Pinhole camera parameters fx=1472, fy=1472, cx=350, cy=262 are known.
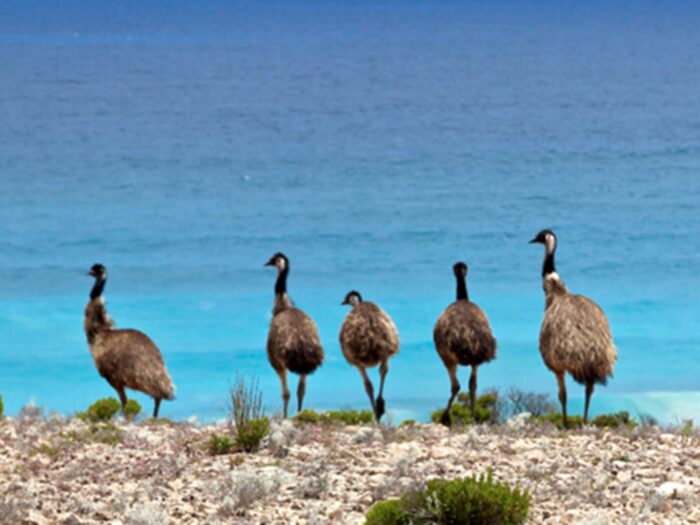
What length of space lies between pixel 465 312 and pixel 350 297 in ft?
10.5

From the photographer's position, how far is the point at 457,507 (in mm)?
11875

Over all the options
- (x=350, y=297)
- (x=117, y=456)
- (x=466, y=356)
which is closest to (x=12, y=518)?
(x=117, y=456)

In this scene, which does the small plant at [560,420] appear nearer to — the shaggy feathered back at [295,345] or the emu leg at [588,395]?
the emu leg at [588,395]

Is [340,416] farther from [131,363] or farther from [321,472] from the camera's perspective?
[321,472]

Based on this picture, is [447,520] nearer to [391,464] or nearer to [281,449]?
[391,464]

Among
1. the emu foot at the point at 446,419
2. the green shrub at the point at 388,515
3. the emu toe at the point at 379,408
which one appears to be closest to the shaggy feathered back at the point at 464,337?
the emu foot at the point at 446,419

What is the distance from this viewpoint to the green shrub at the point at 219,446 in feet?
48.8

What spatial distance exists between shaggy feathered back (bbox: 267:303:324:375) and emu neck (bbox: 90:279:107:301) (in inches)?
119

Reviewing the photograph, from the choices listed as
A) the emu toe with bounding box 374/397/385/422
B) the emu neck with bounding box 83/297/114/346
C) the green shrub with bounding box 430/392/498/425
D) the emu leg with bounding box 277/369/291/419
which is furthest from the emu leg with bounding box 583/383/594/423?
the emu neck with bounding box 83/297/114/346

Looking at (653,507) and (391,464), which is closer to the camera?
(653,507)

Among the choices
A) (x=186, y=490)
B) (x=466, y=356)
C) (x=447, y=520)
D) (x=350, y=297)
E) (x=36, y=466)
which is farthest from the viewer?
(x=350, y=297)

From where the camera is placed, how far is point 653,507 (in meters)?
12.5

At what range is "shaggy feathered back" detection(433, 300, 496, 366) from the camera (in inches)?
846

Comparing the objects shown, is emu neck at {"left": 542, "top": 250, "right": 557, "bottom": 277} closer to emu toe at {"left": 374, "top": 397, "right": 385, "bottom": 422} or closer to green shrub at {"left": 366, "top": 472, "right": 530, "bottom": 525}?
emu toe at {"left": 374, "top": 397, "right": 385, "bottom": 422}
